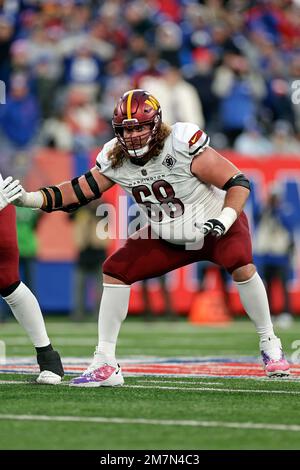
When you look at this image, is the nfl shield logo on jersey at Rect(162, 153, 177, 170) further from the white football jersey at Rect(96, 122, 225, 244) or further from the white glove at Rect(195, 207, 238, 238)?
the white glove at Rect(195, 207, 238, 238)

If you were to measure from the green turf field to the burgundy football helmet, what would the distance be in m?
1.37

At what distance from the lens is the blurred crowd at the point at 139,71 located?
572 inches

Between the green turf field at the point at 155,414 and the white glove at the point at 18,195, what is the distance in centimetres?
105

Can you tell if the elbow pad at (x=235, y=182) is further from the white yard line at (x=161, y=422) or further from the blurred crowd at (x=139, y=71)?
the blurred crowd at (x=139, y=71)

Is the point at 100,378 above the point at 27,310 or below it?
below

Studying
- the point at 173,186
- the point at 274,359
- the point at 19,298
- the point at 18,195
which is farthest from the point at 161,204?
the point at 274,359

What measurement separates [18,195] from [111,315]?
0.89m

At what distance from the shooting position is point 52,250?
14344mm

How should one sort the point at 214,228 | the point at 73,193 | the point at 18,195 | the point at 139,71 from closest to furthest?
the point at 214,228 < the point at 18,195 < the point at 73,193 < the point at 139,71

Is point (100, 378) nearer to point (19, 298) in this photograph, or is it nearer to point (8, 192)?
point (19, 298)

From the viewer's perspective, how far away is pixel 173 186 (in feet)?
21.2

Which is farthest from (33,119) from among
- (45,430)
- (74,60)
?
(45,430)

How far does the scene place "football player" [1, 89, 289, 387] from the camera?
20.7 feet
